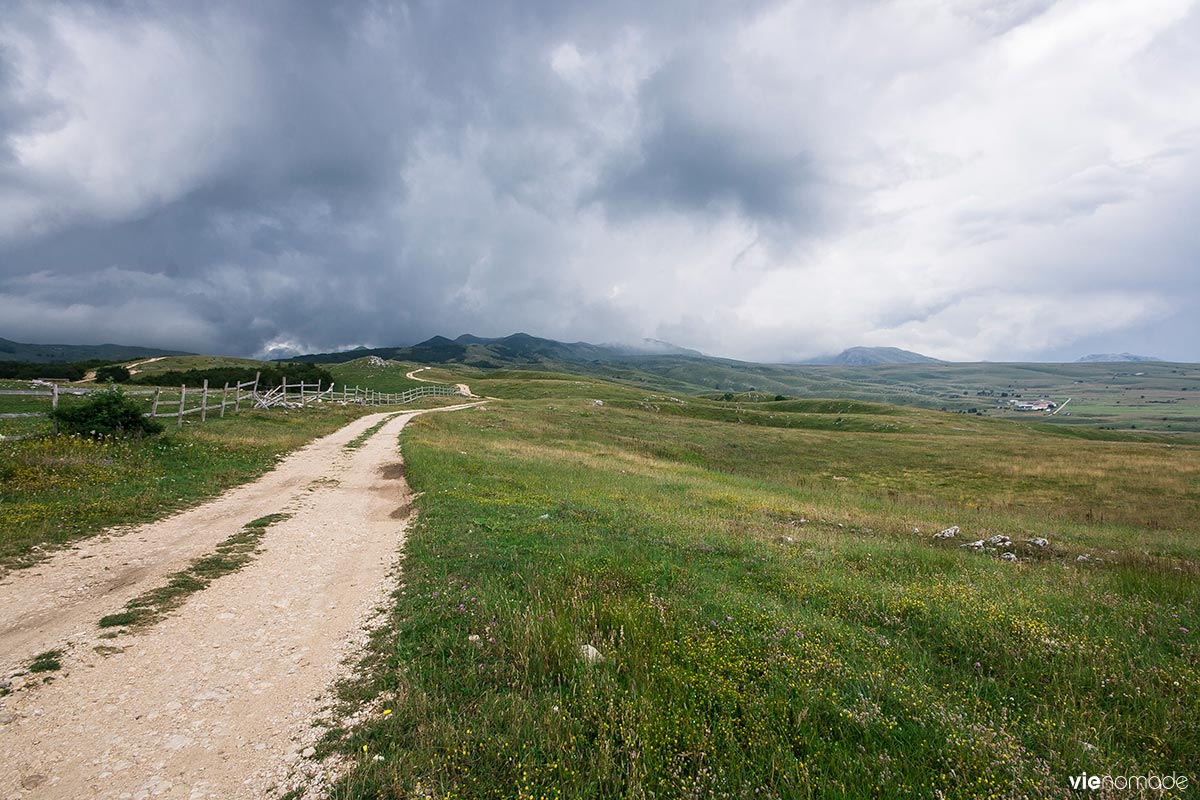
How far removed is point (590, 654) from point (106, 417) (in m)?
25.4

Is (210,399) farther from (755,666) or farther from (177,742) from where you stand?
(755,666)

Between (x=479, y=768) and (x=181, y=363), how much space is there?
15544 cm

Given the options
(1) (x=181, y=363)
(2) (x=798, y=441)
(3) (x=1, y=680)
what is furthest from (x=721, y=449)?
(1) (x=181, y=363)

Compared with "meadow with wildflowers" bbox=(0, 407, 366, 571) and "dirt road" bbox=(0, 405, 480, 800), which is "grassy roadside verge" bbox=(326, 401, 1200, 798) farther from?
"meadow with wildflowers" bbox=(0, 407, 366, 571)

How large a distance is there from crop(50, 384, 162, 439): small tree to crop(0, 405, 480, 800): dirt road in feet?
34.8

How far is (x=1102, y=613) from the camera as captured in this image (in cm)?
831

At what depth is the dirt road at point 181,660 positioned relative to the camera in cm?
493

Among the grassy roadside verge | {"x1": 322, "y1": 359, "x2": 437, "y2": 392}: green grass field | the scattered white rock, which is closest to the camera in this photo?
the grassy roadside verge

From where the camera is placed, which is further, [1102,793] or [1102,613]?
[1102,613]

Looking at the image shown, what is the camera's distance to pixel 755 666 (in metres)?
6.28

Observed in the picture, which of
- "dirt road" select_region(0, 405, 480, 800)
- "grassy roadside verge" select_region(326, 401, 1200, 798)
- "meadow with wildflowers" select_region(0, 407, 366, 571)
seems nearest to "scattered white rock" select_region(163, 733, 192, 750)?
"dirt road" select_region(0, 405, 480, 800)

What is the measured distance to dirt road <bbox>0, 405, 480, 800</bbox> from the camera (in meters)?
4.93

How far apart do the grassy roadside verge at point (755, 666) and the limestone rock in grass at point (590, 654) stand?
0.33 ft

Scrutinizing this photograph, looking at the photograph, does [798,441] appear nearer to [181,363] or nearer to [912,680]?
[912,680]
